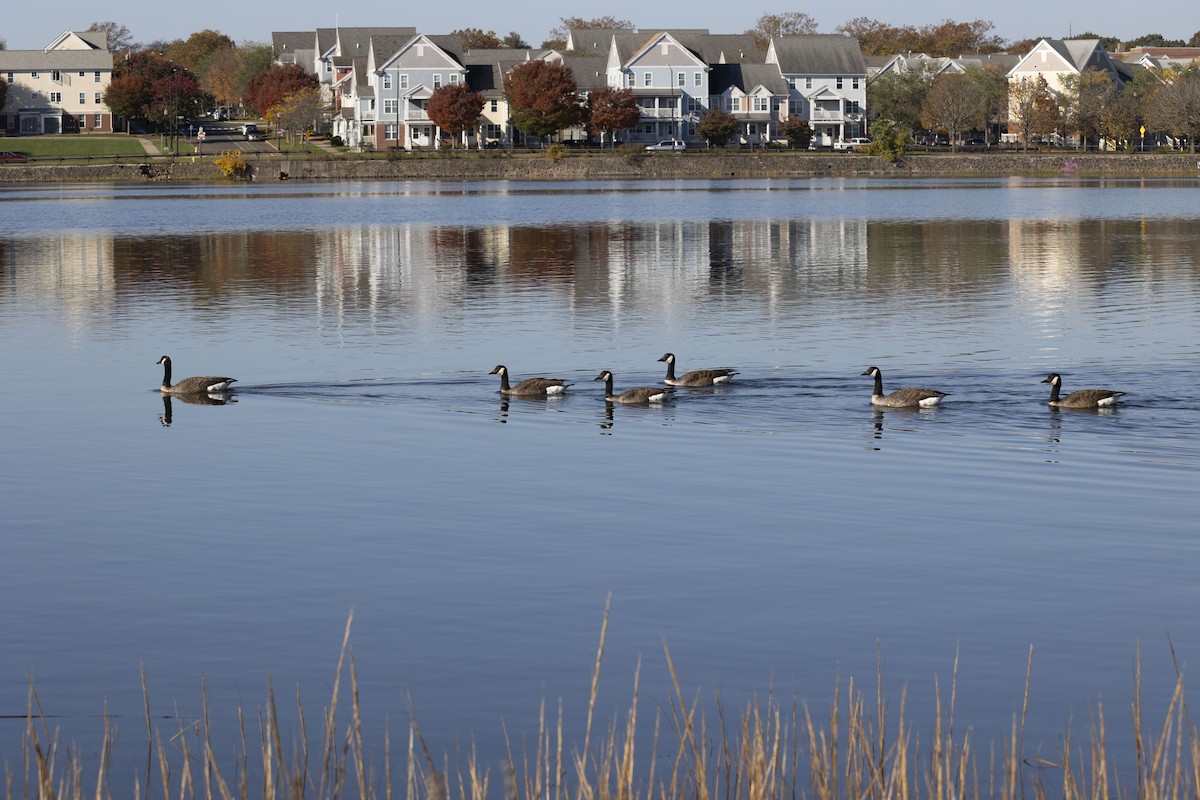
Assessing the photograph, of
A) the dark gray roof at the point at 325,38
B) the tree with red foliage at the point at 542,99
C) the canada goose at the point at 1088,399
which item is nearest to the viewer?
the canada goose at the point at 1088,399

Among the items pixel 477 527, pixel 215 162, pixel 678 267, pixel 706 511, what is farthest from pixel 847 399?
pixel 215 162

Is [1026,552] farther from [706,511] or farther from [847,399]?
[847,399]

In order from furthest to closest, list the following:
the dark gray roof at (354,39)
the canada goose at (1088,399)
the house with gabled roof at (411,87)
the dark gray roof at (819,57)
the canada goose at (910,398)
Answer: the dark gray roof at (354,39), the dark gray roof at (819,57), the house with gabled roof at (411,87), the canada goose at (910,398), the canada goose at (1088,399)

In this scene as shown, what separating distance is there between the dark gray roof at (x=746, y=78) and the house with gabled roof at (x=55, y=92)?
62.0 meters

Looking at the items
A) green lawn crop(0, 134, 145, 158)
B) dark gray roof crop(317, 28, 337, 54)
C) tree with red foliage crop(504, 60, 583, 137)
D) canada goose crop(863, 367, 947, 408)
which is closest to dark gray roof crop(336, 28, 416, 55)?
dark gray roof crop(317, 28, 337, 54)

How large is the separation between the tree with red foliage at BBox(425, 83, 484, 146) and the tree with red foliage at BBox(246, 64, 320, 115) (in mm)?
23110

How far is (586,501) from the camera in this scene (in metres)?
16.8

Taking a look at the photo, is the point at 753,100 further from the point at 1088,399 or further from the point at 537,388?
the point at 1088,399

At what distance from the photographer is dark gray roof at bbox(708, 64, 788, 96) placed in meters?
153

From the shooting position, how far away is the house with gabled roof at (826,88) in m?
155

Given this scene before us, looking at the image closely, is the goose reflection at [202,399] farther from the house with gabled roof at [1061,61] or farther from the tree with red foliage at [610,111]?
the house with gabled roof at [1061,61]

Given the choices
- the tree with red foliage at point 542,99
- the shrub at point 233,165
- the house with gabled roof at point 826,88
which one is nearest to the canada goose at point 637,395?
the shrub at point 233,165

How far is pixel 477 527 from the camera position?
1559cm

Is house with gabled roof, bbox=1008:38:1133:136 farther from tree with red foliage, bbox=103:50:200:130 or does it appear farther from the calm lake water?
Result: the calm lake water
